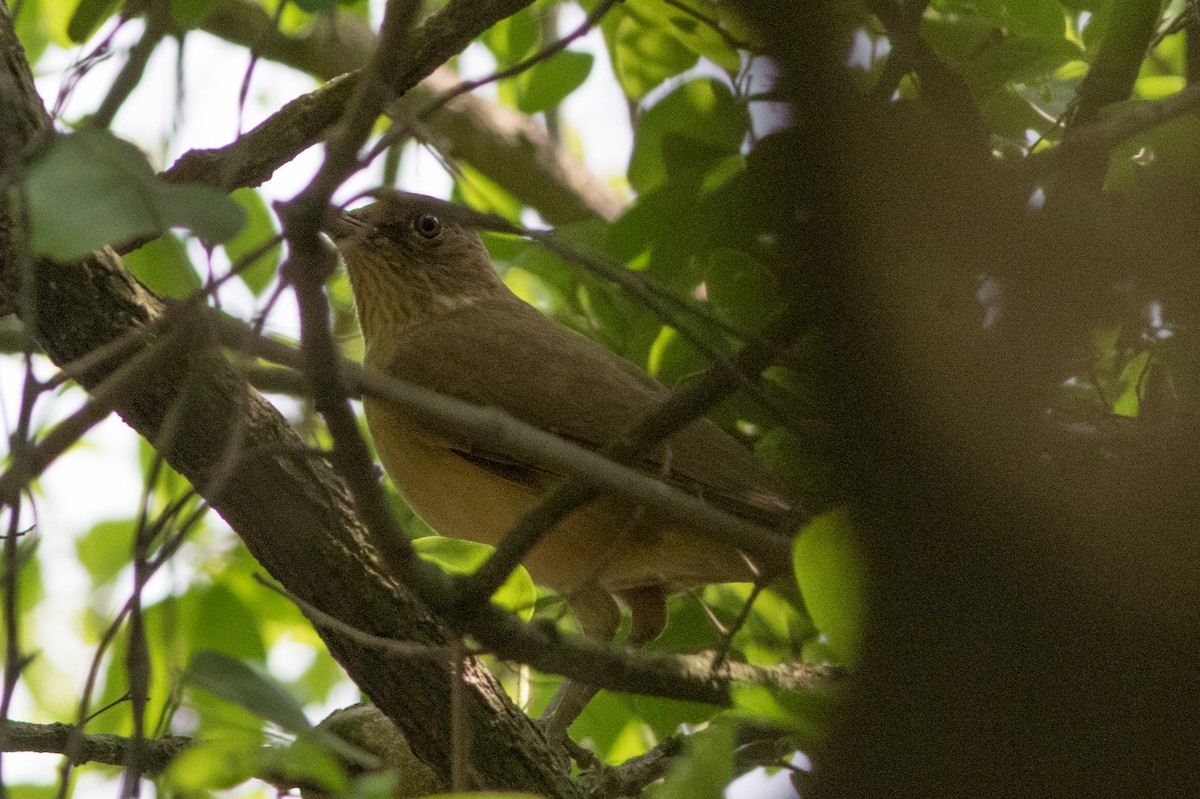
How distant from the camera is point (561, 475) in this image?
369cm

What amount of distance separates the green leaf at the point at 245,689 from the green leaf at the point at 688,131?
5.18 ft

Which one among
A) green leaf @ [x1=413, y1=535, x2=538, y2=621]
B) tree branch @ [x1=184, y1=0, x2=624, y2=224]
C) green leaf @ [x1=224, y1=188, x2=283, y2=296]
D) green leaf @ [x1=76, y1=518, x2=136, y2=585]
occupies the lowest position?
green leaf @ [x1=413, y1=535, x2=538, y2=621]

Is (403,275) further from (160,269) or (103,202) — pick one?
(103,202)

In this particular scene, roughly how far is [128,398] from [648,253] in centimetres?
144

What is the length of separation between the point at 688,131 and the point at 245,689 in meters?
2.19

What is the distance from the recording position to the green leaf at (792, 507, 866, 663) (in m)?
1.88

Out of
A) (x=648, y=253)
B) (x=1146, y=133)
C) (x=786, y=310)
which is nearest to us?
(x=786, y=310)

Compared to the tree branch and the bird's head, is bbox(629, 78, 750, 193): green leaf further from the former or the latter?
the tree branch

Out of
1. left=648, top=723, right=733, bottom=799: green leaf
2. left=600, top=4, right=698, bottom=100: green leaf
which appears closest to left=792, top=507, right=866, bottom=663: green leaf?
left=648, top=723, right=733, bottom=799: green leaf

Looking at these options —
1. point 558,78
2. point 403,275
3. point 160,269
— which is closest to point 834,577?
point 160,269

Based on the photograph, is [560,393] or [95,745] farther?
[560,393]

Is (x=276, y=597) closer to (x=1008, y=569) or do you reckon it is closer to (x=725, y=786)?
(x=725, y=786)

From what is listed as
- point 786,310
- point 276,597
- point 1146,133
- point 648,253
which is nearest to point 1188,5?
point 1146,133

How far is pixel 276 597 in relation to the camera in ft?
15.0
